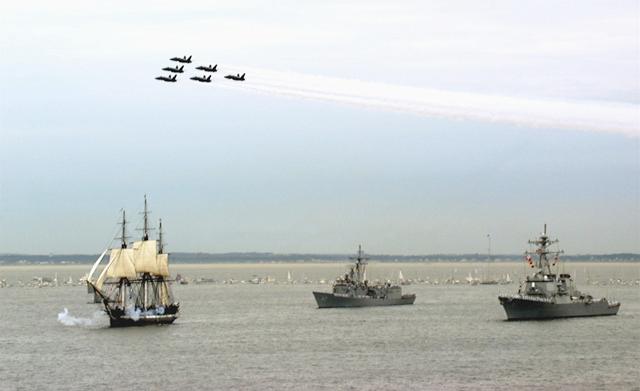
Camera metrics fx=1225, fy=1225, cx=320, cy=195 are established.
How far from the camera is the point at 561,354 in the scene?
11038cm

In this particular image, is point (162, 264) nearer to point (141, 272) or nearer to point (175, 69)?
point (141, 272)

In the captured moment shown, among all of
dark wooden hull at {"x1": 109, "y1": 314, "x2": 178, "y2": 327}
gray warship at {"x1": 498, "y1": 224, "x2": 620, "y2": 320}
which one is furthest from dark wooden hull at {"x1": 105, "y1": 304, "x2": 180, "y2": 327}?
gray warship at {"x1": 498, "y1": 224, "x2": 620, "y2": 320}

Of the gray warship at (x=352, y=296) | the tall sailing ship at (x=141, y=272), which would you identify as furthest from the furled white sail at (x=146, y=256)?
the gray warship at (x=352, y=296)

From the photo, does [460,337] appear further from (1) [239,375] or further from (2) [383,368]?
(1) [239,375]

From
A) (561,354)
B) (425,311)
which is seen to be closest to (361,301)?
(425,311)

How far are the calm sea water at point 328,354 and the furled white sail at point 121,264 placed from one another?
254 inches

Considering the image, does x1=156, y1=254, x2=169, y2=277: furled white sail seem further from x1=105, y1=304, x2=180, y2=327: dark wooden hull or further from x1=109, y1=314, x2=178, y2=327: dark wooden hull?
x1=109, y1=314, x2=178, y2=327: dark wooden hull

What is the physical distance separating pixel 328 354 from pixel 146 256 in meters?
57.3

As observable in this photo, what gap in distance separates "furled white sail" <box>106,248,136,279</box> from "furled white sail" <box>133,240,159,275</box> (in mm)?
891

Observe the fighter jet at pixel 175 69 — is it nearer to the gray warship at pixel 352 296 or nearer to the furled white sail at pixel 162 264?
the furled white sail at pixel 162 264

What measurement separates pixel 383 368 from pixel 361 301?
312 ft

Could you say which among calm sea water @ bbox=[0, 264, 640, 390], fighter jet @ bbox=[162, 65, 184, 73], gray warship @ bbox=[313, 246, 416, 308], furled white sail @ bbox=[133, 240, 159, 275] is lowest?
calm sea water @ bbox=[0, 264, 640, 390]

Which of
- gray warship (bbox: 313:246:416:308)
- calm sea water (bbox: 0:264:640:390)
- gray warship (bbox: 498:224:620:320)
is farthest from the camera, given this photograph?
gray warship (bbox: 313:246:416:308)

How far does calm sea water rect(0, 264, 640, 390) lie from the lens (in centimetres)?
9188
